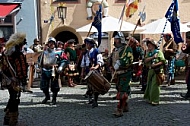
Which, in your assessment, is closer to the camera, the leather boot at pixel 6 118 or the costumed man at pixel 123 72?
the leather boot at pixel 6 118

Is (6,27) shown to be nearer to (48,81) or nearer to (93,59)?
(48,81)

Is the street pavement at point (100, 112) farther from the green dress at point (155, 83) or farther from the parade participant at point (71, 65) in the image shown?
the parade participant at point (71, 65)

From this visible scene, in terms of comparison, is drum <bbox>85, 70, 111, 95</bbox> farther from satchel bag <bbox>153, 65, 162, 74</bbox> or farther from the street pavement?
satchel bag <bbox>153, 65, 162, 74</bbox>

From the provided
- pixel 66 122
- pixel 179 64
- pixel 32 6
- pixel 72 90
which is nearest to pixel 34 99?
pixel 72 90

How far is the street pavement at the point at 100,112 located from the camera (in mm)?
6242

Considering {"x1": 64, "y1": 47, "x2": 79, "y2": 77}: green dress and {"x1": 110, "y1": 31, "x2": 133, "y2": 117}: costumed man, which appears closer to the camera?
{"x1": 110, "y1": 31, "x2": 133, "y2": 117}: costumed man

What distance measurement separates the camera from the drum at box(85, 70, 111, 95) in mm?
7180

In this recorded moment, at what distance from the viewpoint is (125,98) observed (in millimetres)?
6621

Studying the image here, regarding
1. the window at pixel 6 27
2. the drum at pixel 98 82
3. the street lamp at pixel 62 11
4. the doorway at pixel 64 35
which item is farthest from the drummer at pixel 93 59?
the window at pixel 6 27

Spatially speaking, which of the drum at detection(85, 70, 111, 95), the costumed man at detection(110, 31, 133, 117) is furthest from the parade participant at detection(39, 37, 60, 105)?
the costumed man at detection(110, 31, 133, 117)

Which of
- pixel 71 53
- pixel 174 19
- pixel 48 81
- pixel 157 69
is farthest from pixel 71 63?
pixel 157 69

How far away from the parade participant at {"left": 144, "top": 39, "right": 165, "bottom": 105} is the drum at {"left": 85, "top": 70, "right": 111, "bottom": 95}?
1.16m

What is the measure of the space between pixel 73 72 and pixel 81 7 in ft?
14.4

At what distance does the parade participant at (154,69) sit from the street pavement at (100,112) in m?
0.23
